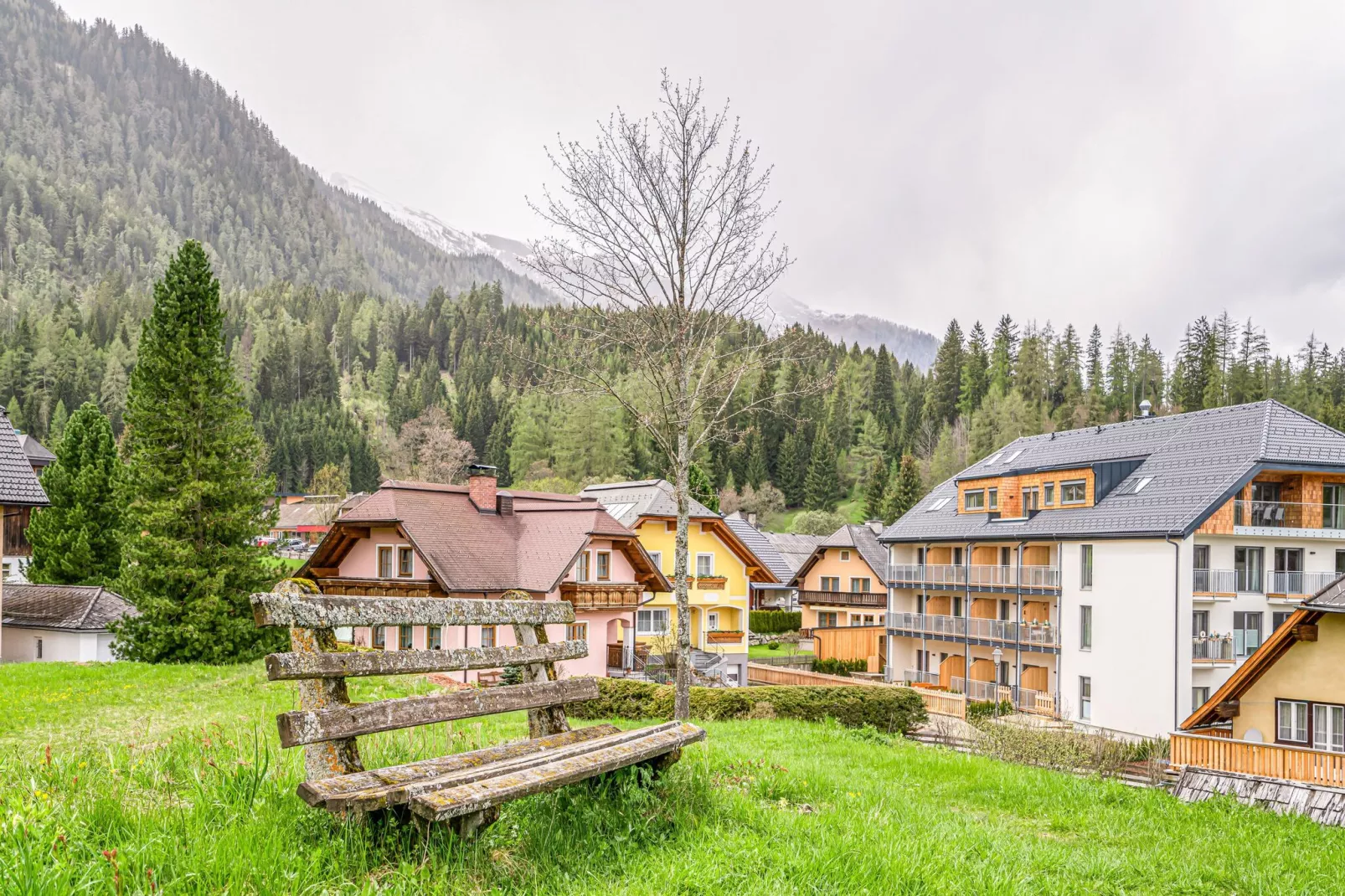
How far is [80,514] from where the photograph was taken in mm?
39312

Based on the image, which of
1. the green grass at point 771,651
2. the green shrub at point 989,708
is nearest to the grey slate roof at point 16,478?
the green shrub at point 989,708

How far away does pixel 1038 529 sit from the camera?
37406 millimetres

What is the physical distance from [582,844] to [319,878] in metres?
1.40

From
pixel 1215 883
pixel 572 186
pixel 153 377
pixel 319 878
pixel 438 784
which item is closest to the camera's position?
pixel 319 878

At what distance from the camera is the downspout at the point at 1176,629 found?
30734 mm

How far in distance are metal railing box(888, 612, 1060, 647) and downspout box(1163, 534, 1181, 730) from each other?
5.04 meters

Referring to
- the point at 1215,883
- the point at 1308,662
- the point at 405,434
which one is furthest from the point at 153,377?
the point at 405,434

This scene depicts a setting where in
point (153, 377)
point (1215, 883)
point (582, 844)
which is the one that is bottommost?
point (1215, 883)

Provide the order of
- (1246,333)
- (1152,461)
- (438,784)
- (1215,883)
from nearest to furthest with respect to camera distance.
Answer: (438,784) → (1215,883) → (1152,461) → (1246,333)

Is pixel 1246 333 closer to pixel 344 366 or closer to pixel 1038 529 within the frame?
pixel 1038 529

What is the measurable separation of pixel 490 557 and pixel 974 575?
2093 centimetres

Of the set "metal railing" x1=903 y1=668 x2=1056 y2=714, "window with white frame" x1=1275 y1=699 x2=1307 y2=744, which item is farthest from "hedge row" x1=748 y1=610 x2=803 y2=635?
"window with white frame" x1=1275 y1=699 x2=1307 y2=744

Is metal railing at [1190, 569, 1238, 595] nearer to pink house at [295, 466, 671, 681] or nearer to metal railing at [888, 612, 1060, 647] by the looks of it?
metal railing at [888, 612, 1060, 647]

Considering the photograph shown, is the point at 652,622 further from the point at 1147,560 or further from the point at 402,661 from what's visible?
the point at 402,661
